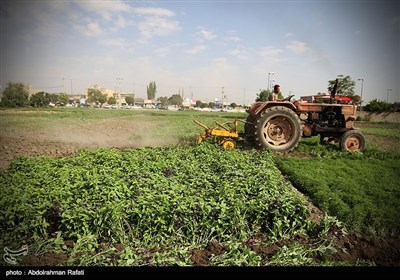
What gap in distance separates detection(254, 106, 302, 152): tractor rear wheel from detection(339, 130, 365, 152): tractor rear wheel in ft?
5.22

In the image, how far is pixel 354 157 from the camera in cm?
852

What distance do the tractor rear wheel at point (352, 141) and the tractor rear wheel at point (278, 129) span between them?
159 cm

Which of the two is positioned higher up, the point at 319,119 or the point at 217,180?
the point at 319,119

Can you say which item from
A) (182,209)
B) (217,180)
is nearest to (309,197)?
(217,180)

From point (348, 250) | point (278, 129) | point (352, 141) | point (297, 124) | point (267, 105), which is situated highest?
point (267, 105)

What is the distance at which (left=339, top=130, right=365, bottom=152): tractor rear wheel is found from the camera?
9156 millimetres

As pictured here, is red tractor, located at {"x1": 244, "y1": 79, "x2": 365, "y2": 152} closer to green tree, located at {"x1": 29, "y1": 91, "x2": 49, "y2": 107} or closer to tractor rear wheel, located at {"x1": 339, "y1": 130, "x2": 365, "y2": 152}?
tractor rear wheel, located at {"x1": 339, "y1": 130, "x2": 365, "y2": 152}

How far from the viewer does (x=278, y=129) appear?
911 cm

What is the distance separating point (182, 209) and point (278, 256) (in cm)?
138

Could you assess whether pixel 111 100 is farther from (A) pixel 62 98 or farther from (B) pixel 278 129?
(B) pixel 278 129

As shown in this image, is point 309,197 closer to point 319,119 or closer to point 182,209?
point 182,209

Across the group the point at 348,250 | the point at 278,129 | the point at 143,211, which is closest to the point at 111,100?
the point at 278,129

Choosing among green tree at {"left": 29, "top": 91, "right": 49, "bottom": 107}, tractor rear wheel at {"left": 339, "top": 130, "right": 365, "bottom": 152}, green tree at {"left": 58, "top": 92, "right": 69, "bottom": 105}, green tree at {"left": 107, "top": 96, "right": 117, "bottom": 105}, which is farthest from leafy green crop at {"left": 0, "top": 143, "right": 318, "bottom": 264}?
green tree at {"left": 107, "top": 96, "right": 117, "bottom": 105}

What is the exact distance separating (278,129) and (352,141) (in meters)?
2.62
